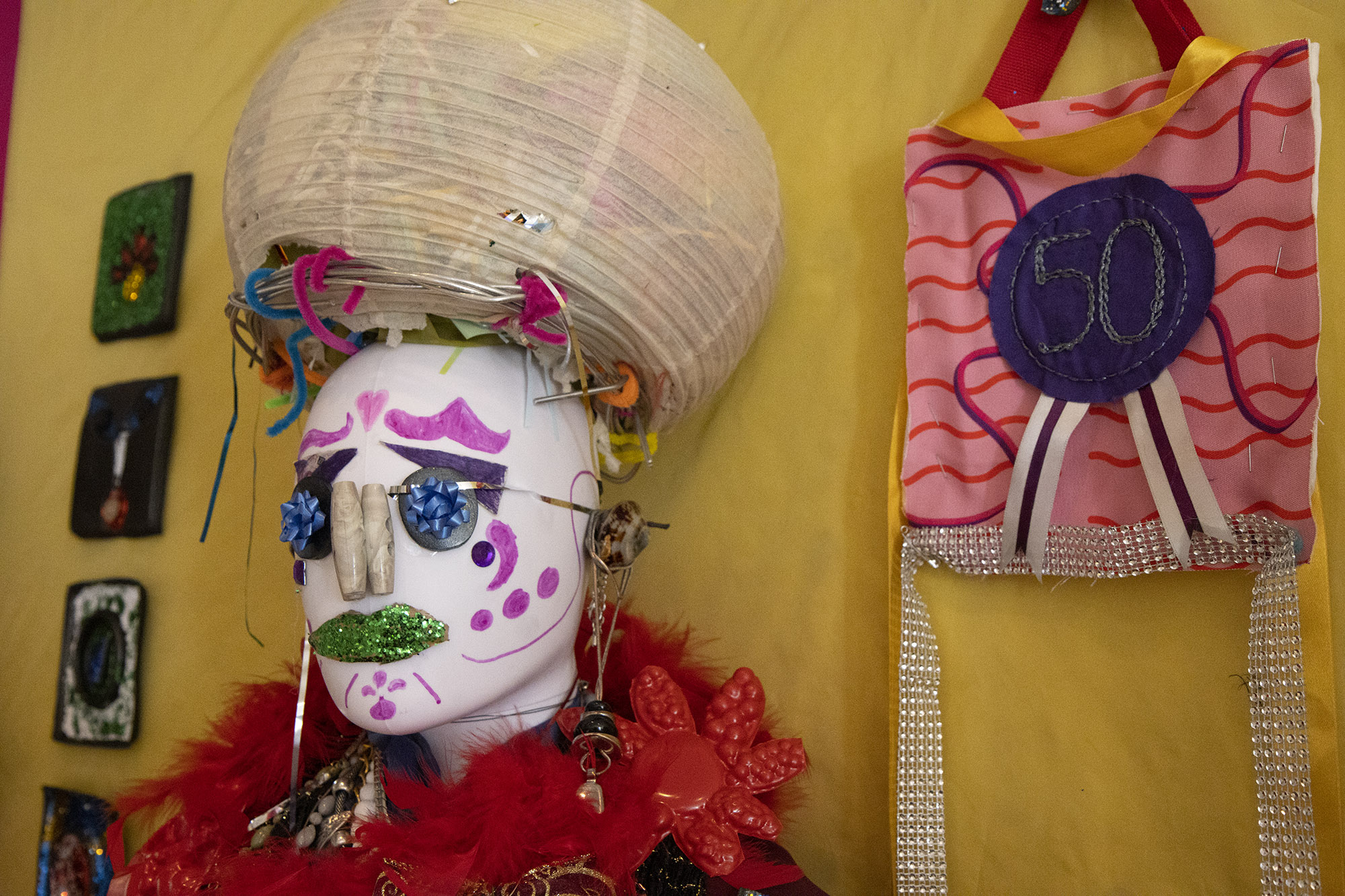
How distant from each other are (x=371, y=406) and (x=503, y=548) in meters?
0.18

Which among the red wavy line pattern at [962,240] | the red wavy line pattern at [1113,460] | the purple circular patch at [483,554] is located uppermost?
the red wavy line pattern at [962,240]

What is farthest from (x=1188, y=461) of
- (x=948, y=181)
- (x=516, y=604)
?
(x=516, y=604)

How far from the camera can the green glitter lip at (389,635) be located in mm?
767

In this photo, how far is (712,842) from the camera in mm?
785

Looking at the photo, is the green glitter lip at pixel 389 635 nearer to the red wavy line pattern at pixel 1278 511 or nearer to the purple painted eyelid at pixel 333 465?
the purple painted eyelid at pixel 333 465

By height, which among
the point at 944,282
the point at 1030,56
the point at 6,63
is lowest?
the point at 944,282

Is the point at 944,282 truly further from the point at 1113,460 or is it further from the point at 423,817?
the point at 423,817

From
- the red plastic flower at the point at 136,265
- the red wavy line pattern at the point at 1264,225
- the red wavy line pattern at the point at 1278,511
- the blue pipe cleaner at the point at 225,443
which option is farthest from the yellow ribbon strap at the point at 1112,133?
the red plastic flower at the point at 136,265

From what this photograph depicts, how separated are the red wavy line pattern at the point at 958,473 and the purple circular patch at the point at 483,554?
0.45 meters

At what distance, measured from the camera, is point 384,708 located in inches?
30.5

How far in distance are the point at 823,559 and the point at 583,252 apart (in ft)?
1.72

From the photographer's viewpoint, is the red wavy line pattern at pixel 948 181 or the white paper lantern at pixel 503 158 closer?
the white paper lantern at pixel 503 158

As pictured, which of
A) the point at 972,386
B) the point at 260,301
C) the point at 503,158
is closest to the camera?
the point at 503,158

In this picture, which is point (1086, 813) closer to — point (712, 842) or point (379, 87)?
point (712, 842)
